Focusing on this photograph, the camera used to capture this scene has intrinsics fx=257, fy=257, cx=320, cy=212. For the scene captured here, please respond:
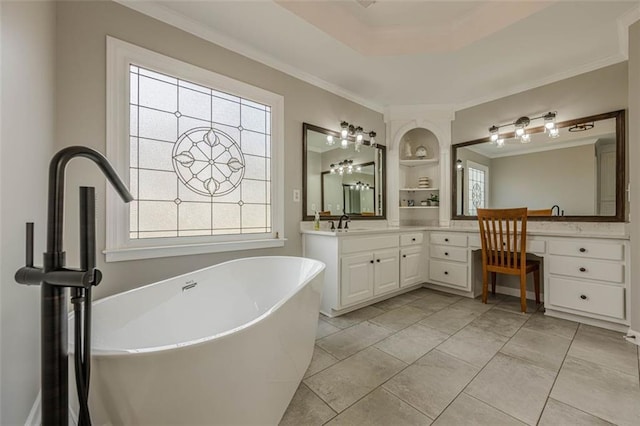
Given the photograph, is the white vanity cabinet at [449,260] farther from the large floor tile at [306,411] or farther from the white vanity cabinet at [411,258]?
the large floor tile at [306,411]

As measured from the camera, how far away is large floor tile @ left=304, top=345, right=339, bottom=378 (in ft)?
5.41

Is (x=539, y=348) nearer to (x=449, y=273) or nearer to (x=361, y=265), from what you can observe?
(x=449, y=273)

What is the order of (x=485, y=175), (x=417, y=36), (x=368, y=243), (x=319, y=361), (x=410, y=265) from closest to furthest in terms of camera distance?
(x=319, y=361) → (x=417, y=36) → (x=368, y=243) → (x=410, y=265) → (x=485, y=175)

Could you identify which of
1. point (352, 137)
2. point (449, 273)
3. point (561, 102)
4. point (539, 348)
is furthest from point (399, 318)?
point (561, 102)

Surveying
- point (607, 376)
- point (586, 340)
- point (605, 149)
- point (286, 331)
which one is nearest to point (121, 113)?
point (286, 331)

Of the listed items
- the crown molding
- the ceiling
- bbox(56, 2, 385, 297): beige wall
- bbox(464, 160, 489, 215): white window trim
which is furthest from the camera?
bbox(464, 160, 489, 215): white window trim

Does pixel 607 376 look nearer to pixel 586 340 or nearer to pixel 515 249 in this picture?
pixel 586 340

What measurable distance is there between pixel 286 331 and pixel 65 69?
2019 mm

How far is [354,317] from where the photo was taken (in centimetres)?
251

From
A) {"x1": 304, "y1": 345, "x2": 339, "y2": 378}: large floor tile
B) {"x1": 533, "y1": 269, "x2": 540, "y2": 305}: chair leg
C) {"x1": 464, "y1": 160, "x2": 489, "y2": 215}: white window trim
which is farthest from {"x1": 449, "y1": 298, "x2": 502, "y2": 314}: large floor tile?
{"x1": 304, "y1": 345, "x2": 339, "y2": 378}: large floor tile

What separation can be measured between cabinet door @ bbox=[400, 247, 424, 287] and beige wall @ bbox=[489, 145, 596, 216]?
116cm

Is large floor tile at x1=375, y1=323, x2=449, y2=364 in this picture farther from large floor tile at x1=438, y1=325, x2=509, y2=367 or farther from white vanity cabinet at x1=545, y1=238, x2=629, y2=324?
white vanity cabinet at x1=545, y1=238, x2=629, y2=324

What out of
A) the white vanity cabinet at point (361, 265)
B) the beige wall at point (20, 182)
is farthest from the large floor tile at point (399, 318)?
the beige wall at point (20, 182)

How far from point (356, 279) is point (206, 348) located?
6.33 feet
